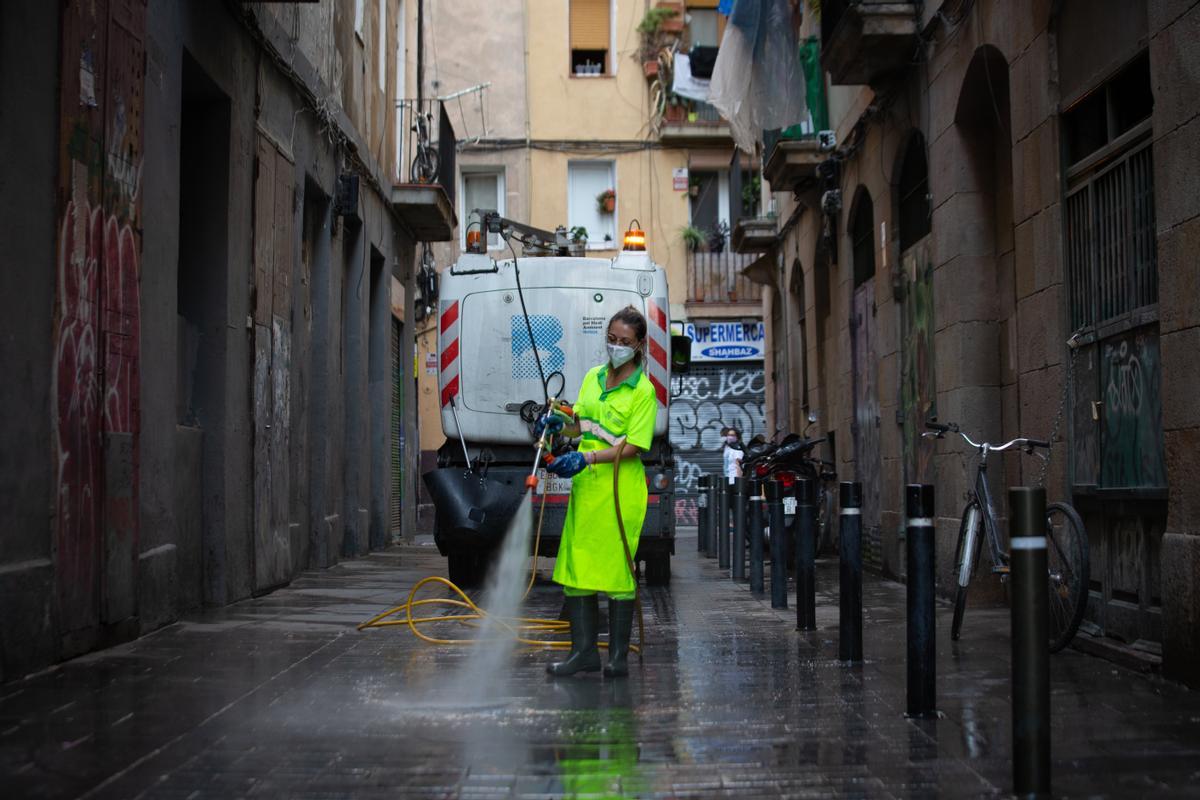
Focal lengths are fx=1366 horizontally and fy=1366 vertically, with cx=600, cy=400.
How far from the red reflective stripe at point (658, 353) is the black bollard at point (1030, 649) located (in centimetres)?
760

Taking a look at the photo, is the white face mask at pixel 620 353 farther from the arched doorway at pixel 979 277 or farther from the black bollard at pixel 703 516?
the black bollard at pixel 703 516

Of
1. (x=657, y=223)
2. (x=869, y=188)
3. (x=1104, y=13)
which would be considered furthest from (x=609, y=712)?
(x=657, y=223)

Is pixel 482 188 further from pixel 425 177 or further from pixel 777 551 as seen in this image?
pixel 777 551

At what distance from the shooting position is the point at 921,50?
12.2 m

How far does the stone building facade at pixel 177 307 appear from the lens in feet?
22.6

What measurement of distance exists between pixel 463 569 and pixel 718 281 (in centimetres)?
1961

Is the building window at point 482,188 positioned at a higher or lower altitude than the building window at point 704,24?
lower

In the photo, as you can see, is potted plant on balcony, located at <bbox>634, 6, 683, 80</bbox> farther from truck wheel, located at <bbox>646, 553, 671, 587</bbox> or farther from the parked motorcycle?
truck wheel, located at <bbox>646, 553, 671, 587</bbox>

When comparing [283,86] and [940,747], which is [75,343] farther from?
[283,86]

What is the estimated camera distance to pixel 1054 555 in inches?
293

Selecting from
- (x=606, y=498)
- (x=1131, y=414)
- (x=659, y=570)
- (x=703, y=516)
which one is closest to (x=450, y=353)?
(x=659, y=570)

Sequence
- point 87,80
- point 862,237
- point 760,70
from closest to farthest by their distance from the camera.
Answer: point 87,80
point 862,237
point 760,70

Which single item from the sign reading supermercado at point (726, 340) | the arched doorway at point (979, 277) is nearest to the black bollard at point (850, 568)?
the arched doorway at point (979, 277)

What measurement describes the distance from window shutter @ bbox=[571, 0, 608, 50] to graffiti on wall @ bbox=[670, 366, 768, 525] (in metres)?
7.78
